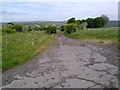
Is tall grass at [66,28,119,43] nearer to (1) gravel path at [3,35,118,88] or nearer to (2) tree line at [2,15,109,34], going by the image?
(2) tree line at [2,15,109,34]

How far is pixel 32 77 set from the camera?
13.5 ft

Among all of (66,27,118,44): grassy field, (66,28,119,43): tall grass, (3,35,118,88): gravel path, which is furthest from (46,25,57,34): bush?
(3,35,118,88): gravel path

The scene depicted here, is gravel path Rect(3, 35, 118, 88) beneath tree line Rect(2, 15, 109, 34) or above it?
beneath

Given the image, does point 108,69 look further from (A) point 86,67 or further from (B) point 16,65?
(B) point 16,65

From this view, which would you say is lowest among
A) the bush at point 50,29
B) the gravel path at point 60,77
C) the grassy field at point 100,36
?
the gravel path at point 60,77

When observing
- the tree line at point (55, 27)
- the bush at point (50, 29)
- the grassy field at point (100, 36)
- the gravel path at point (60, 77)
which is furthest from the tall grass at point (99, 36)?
the gravel path at point (60, 77)

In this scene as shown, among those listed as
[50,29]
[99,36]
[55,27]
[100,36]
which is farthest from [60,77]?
[55,27]

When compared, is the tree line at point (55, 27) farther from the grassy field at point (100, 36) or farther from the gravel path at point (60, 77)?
the gravel path at point (60, 77)

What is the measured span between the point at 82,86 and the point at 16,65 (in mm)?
3118

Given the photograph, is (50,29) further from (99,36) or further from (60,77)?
(60,77)

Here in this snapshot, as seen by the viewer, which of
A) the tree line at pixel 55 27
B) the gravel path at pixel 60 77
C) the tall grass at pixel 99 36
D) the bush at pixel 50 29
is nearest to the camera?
the gravel path at pixel 60 77

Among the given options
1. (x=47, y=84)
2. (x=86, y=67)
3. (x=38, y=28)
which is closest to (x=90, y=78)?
(x=86, y=67)

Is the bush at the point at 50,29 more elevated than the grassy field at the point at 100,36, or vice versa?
the bush at the point at 50,29

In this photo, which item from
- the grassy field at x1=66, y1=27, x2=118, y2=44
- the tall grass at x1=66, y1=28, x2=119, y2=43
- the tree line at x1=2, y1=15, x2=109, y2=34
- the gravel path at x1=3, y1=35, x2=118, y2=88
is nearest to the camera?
the gravel path at x1=3, y1=35, x2=118, y2=88
